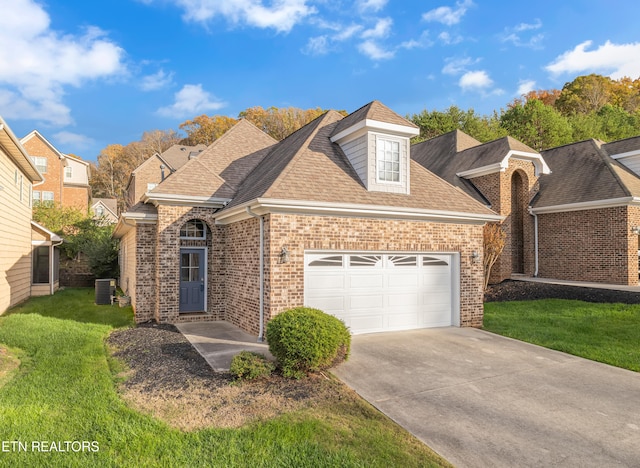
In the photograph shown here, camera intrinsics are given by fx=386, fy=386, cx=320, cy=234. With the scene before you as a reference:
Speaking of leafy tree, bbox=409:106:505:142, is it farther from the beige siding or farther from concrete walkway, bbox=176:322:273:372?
concrete walkway, bbox=176:322:273:372

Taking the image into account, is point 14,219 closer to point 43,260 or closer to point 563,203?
point 43,260

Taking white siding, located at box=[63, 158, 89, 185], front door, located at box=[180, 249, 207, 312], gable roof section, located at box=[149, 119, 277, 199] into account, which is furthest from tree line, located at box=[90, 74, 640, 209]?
front door, located at box=[180, 249, 207, 312]

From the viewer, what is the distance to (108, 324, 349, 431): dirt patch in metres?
5.08

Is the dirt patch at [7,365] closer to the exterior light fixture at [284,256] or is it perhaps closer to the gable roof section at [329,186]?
the exterior light fixture at [284,256]

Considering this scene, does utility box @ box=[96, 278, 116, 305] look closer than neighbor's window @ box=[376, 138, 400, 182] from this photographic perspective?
No

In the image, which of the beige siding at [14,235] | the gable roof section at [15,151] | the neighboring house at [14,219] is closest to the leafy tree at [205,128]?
the neighboring house at [14,219]

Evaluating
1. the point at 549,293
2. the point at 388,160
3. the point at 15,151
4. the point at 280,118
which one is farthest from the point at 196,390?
the point at 280,118

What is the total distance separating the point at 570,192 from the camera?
18391mm

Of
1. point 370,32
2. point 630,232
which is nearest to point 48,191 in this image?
point 370,32

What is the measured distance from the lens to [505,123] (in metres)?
39.9

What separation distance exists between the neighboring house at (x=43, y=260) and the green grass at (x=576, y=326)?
1962cm

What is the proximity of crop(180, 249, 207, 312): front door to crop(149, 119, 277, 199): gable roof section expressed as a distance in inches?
76.6

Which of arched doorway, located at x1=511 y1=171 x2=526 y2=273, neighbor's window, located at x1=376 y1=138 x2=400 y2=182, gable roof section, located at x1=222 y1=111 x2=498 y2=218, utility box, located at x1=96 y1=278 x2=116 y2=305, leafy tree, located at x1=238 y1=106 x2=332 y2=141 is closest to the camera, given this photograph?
gable roof section, located at x1=222 y1=111 x2=498 y2=218

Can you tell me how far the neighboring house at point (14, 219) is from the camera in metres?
13.0
